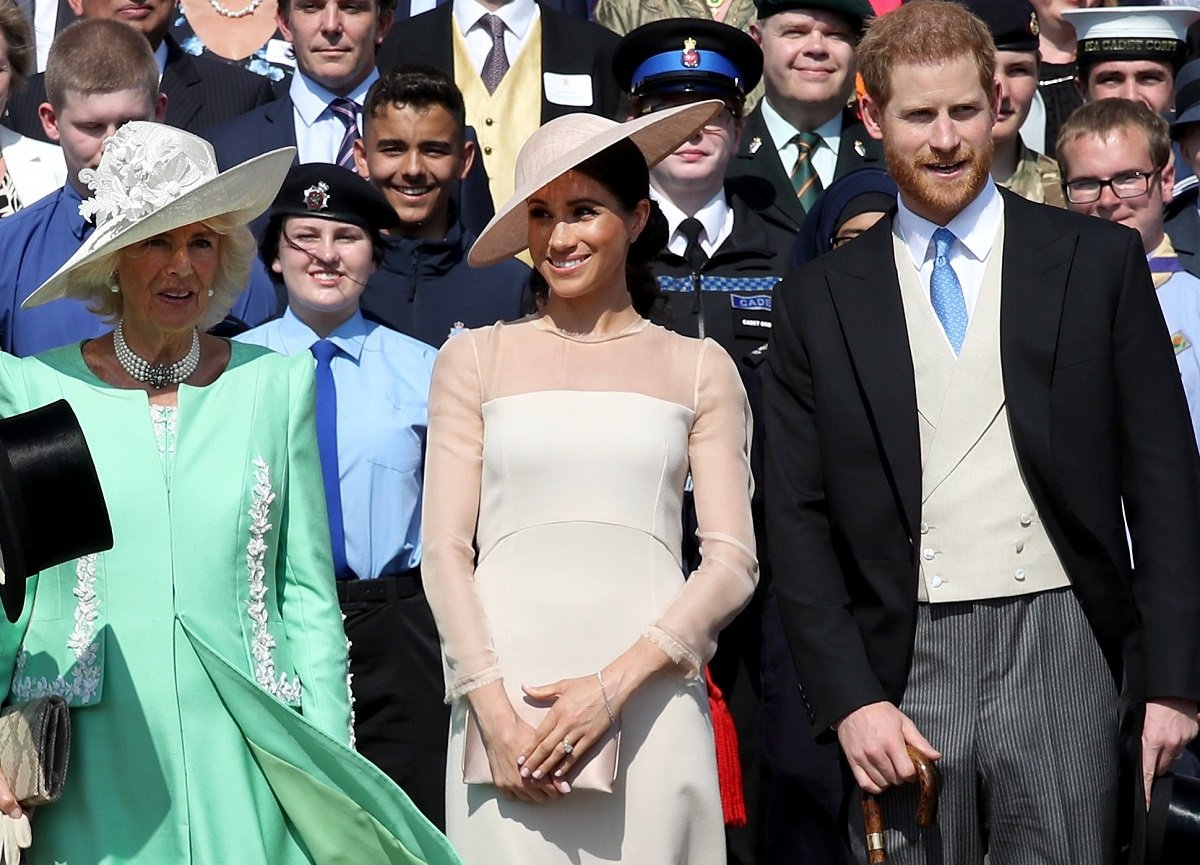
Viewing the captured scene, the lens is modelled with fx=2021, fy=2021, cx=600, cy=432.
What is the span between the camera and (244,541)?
4.28 meters

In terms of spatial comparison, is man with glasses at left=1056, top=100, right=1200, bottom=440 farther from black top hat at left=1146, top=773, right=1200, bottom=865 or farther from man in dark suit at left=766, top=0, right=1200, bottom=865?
black top hat at left=1146, top=773, right=1200, bottom=865

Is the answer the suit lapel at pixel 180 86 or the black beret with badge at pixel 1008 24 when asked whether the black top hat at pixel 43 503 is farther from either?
the black beret with badge at pixel 1008 24

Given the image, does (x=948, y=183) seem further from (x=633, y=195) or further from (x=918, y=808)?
(x=918, y=808)

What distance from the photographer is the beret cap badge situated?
612 centimetres

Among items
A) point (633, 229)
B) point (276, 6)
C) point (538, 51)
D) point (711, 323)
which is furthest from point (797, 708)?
point (276, 6)

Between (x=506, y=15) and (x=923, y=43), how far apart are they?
11.2 ft

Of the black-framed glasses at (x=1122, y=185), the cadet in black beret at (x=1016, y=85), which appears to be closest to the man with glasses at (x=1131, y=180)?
the black-framed glasses at (x=1122, y=185)

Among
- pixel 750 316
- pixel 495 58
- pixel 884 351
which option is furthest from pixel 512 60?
pixel 884 351

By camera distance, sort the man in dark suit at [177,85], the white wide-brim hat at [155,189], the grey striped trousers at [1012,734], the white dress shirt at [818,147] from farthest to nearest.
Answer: the man in dark suit at [177,85] → the white dress shirt at [818,147] → the grey striped trousers at [1012,734] → the white wide-brim hat at [155,189]

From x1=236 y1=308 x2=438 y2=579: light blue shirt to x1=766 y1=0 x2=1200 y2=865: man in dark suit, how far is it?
1519 millimetres

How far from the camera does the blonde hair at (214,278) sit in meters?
4.37

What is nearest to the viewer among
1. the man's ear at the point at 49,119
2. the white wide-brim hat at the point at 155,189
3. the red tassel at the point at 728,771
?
the white wide-brim hat at the point at 155,189

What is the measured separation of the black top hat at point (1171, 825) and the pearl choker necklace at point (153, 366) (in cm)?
231

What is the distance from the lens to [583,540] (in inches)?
179
